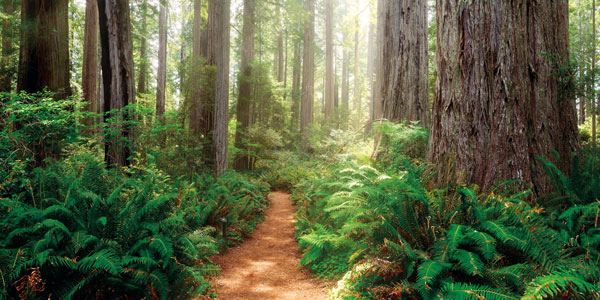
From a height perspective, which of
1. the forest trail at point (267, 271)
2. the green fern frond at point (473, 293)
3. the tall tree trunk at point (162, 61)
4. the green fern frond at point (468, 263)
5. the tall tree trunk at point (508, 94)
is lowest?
the forest trail at point (267, 271)

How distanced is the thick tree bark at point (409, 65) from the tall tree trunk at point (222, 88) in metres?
4.85

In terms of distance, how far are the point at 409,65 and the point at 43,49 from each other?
8.13 metres

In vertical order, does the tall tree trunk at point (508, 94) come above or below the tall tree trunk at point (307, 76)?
below

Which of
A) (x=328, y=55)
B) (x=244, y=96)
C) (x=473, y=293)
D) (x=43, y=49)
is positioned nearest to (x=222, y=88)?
(x=43, y=49)

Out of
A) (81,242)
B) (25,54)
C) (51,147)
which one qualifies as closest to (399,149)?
(81,242)

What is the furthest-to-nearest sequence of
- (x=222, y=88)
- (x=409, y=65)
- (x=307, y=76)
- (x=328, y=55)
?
(x=328, y=55), (x=307, y=76), (x=222, y=88), (x=409, y=65)

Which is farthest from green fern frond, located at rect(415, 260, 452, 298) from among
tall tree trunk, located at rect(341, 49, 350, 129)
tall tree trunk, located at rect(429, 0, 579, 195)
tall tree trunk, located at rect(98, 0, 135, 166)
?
tall tree trunk, located at rect(341, 49, 350, 129)

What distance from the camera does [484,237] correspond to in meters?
2.35

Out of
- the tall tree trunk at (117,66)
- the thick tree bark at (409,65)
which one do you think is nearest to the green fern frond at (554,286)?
the thick tree bark at (409,65)

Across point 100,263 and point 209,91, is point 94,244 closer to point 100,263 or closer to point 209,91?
point 100,263

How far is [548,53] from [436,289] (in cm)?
295

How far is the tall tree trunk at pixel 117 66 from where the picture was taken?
20.0 ft

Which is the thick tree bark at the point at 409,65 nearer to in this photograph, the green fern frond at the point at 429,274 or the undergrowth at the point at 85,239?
the green fern frond at the point at 429,274

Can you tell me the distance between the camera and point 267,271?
14.2 feet
